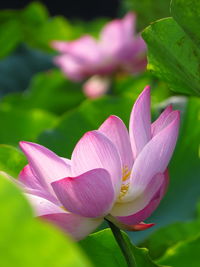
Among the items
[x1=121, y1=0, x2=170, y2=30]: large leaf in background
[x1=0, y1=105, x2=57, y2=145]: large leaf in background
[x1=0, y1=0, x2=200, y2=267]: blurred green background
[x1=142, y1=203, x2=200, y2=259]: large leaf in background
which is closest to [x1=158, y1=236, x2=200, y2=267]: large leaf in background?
[x1=0, y1=0, x2=200, y2=267]: blurred green background

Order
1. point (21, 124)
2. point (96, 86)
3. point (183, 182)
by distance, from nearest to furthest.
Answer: point (183, 182) → point (21, 124) → point (96, 86)

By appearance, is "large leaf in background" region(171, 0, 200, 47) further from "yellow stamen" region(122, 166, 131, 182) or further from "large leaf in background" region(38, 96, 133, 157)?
"large leaf in background" region(38, 96, 133, 157)

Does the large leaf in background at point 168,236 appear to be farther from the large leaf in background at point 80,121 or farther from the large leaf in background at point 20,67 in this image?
the large leaf in background at point 20,67

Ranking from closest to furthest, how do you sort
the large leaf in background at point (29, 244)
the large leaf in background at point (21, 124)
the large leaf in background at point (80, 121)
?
1. the large leaf in background at point (29, 244)
2. the large leaf in background at point (80, 121)
3. the large leaf in background at point (21, 124)

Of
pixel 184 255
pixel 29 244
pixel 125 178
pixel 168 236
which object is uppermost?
pixel 29 244

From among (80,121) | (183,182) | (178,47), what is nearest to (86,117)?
(80,121)

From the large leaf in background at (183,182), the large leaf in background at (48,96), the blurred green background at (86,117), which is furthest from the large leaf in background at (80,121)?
the large leaf in background at (48,96)

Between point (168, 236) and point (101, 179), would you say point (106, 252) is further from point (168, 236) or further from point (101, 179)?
point (168, 236)
